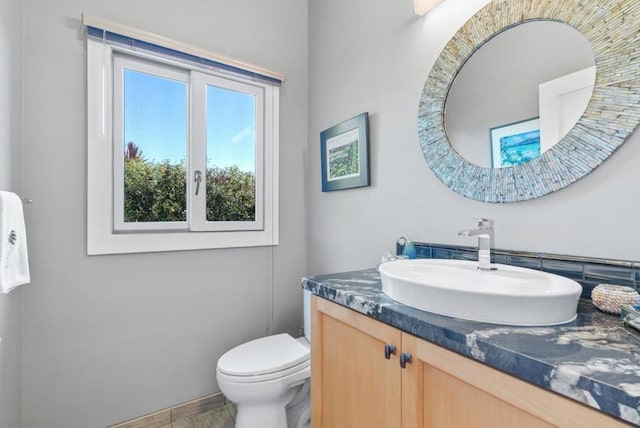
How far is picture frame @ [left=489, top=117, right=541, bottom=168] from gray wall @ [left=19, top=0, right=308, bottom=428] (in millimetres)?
1356

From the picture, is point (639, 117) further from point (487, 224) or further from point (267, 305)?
point (267, 305)

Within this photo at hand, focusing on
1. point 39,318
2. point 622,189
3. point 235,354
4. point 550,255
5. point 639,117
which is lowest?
point 235,354

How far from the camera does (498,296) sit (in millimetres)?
632

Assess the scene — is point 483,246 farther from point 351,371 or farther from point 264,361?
point 264,361

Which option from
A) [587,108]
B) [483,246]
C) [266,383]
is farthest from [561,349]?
[266,383]

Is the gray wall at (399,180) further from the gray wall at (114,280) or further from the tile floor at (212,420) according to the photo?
the tile floor at (212,420)

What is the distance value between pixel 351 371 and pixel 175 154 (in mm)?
1540

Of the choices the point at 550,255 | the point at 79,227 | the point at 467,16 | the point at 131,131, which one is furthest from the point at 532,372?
the point at 131,131

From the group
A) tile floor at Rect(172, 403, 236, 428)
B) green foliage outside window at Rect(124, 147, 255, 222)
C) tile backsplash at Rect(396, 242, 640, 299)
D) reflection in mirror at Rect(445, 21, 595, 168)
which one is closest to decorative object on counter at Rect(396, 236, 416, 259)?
tile backsplash at Rect(396, 242, 640, 299)

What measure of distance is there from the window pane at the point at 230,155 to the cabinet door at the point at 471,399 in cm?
148

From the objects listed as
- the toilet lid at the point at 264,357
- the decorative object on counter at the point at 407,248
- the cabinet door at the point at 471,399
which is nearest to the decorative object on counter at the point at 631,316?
the cabinet door at the point at 471,399

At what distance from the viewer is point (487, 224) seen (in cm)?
99

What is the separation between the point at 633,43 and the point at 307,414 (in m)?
1.88

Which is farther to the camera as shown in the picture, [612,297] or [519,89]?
[519,89]
